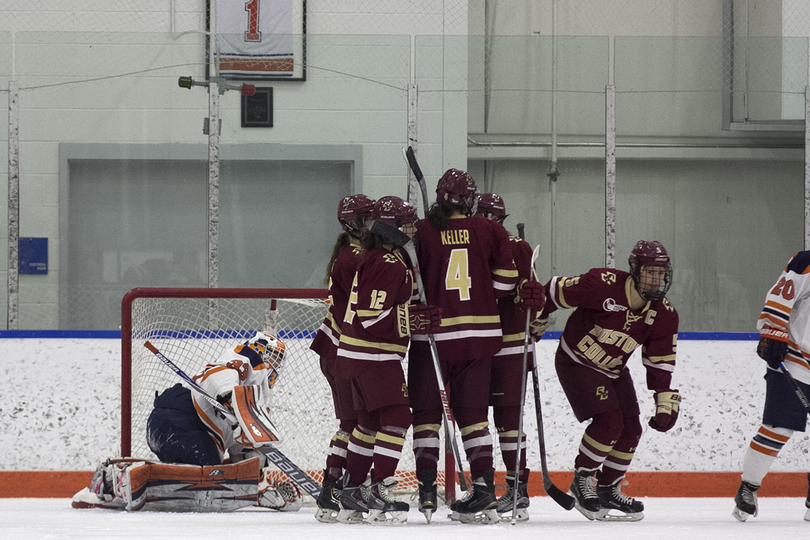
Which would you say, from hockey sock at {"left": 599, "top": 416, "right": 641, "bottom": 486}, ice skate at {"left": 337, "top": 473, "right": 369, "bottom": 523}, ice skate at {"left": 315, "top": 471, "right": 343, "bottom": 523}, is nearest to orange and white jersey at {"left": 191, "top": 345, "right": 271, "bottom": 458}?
ice skate at {"left": 315, "top": 471, "right": 343, "bottom": 523}

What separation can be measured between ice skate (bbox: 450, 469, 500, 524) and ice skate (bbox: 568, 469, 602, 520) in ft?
1.15

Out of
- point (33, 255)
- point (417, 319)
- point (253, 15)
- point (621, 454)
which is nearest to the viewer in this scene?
point (417, 319)

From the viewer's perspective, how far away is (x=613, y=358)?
9.99 feet

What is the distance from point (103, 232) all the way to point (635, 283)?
10.2ft

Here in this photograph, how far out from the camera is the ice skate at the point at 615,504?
3068mm

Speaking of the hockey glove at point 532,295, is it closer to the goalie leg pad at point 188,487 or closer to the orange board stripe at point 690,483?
the goalie leg pad at point 188,487

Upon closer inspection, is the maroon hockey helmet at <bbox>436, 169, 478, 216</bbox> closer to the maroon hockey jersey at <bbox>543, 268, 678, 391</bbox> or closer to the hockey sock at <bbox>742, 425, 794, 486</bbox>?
the maroon hockey jersey at <bbox>543, 268, 678, 391</bbox>

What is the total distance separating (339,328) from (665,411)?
1083 millimetres

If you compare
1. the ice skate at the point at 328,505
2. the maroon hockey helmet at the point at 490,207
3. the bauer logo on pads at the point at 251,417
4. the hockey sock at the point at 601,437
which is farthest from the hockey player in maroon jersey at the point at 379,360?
the hockey sock at the point at 601,437

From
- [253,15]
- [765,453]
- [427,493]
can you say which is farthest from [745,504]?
[253,15]

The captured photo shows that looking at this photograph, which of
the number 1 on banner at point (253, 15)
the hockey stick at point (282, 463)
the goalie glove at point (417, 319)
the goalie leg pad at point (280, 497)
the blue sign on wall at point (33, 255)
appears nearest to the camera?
the goalie glove at point (417, 319)

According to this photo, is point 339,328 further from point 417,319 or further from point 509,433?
point 509,433

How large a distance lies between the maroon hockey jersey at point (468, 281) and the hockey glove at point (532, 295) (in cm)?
8

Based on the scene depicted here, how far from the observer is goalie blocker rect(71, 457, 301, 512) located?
3174 millimetres
